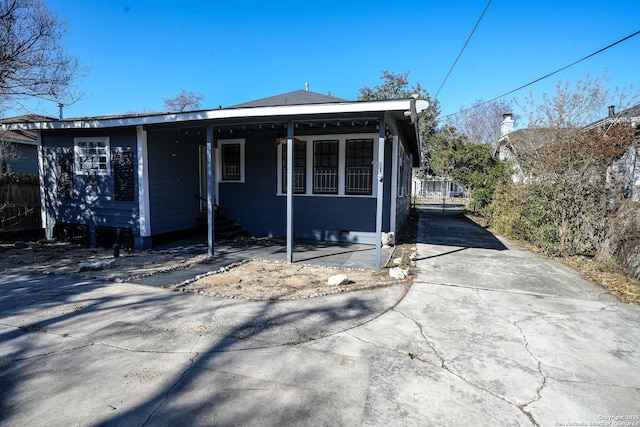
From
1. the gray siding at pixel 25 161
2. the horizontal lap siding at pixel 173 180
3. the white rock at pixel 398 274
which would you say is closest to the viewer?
the white rock at pixel 398 274

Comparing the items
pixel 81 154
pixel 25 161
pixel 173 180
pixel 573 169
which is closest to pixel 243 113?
pixel 173 180

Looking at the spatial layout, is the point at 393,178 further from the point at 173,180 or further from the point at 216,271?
the point at 173,180

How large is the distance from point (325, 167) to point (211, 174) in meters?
3.03

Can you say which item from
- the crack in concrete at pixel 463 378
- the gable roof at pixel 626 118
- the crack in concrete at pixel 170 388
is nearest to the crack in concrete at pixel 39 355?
the crack in concrete at pixel 170 388

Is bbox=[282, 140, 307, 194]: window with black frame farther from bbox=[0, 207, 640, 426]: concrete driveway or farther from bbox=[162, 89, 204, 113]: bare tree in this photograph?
bbox=[162, 89, 204, 113]: bare tree

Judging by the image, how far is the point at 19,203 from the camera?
8.65 m

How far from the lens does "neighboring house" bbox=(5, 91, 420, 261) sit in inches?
285

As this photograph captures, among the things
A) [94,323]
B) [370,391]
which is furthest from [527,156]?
[94,323]

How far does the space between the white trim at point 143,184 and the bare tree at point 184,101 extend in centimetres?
2453

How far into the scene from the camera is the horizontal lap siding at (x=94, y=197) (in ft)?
24.3

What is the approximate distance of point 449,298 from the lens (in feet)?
14.7

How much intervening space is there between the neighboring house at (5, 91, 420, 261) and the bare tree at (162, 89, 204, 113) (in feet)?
75.6

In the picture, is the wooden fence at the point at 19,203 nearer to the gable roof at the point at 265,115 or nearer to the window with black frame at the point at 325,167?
the gable roof at the point at 265,115

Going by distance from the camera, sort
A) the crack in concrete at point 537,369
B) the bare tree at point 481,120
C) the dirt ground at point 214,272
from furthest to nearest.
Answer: the bare tree at point 481,120 < the dirt ground at point 214,272 < the crack in concrete at point 537,369
